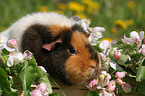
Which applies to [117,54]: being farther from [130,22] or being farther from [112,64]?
[130,22]

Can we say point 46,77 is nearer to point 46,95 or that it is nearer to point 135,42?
point 46,95

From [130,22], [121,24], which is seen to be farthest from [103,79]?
[130,22]

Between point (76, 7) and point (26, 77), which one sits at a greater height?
point (76, 7)

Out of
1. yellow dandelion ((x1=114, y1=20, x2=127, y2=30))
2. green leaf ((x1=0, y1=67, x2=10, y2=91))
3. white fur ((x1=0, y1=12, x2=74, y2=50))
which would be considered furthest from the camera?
yellow dandelion ((x1=114, y1=20, x2=127, y2=30))

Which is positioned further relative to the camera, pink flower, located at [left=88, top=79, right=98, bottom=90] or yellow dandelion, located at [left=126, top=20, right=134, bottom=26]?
yellow dandelion, located at [left=126, top=20, right=134, bottom=26]

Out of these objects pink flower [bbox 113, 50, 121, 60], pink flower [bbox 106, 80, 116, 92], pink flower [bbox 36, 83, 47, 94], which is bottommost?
pink flower [bbox 106, 80, 116, 92]

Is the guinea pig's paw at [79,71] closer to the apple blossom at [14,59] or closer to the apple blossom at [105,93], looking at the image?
the apple blossom at [105,93]

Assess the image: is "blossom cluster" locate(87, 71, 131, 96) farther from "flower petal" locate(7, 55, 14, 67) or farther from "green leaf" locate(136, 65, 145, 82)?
"flower petal" locate(7, 55, 14, 67)

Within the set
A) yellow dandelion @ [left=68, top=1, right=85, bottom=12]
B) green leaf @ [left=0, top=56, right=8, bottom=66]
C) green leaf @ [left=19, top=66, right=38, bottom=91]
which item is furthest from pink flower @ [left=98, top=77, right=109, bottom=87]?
yellow dandelion @ [left=68, top=1, right=85, bottom=12]
